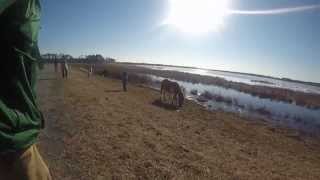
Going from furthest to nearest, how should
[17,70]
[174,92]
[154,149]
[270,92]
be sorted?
[270,92]
[174,92]
[154,149]
[17,70]

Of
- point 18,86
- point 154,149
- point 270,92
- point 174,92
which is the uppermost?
point 18,86

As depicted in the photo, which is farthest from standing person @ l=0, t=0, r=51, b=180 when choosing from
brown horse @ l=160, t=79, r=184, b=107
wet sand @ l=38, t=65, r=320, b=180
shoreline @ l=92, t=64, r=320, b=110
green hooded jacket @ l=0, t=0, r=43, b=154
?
shoreline @ l=92, t=64, r=320, b=110

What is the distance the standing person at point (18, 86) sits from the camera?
5.02 feet

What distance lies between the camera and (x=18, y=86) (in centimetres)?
160

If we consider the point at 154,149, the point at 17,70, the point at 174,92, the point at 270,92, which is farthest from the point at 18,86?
the point at 270,92

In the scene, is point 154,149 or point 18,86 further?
point 154,149

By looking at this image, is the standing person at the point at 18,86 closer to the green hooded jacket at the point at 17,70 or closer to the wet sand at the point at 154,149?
the green hooded jacket at the point at 17,70

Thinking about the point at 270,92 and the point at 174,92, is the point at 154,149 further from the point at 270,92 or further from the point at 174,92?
the point at 270,92

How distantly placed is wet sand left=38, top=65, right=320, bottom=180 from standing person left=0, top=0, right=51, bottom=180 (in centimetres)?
575

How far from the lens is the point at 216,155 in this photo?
1070cm

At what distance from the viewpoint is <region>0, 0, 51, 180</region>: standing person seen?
153 centimetres

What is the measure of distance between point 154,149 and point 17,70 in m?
8.79

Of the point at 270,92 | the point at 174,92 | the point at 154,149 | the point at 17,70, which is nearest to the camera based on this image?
the point at 17,70

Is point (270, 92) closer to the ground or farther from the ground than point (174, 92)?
closer to the ground
